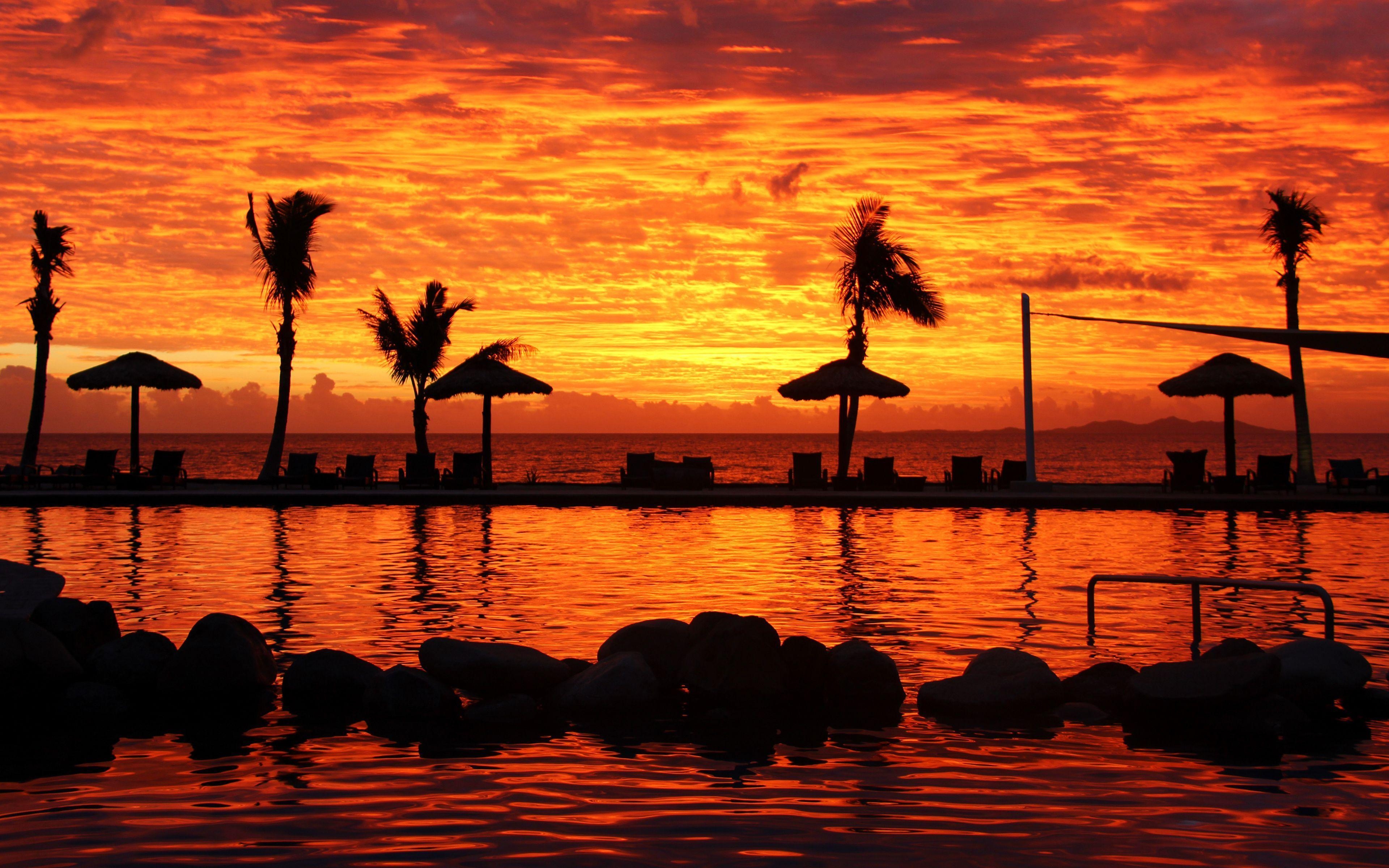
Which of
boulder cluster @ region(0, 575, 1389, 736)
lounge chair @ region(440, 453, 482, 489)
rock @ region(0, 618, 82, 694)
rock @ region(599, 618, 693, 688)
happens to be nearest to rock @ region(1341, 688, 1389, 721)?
boulder cluster @ region(0, 575, 1389, 736)

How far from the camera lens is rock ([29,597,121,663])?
855 centimetres

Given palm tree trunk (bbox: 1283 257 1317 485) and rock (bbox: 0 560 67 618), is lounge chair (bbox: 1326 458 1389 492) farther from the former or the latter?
rock (bbox: 0 560 67 618)

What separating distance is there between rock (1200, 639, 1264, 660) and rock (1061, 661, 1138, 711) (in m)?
0.54

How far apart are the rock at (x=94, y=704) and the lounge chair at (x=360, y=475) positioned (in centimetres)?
1893

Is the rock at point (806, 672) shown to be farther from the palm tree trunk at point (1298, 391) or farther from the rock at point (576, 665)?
the palm tree trunk at point (1298, 391)

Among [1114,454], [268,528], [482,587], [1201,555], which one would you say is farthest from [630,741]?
[1114,454]

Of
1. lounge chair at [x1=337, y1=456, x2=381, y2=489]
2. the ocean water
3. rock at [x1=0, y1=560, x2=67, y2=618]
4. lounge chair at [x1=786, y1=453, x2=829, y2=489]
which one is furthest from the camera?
the ocean water

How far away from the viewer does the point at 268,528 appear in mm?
19000

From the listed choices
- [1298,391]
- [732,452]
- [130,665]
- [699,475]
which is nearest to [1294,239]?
[1298,391]

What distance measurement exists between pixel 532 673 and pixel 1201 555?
10818mm

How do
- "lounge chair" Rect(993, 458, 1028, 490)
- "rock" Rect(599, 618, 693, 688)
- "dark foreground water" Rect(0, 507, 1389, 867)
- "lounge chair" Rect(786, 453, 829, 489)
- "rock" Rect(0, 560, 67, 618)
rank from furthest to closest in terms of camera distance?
"lounge chair" Rect(786, 453, 829, 489) → "lounge chair" Rect(993, 458, 1028, 490) → "rock" Rect(0, 560, 67, 618) → "rock" Rect(599, 618, 693, 688) → "dark foreground water" Rect(0, 507, 1389, 867)

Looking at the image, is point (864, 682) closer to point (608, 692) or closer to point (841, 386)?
point (608, 692)

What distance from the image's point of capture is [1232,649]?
305 inches

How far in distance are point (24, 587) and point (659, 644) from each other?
18.3 ft
